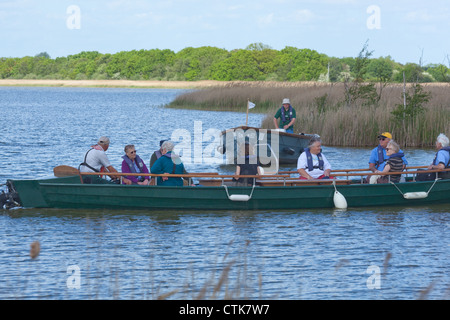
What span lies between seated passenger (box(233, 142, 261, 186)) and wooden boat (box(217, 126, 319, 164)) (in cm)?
730

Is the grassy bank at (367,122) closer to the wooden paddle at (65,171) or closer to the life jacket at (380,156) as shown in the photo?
the life jacket at (380,156)

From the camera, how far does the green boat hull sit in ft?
46.2

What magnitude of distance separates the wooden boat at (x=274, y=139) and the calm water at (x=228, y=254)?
Result: 7523mm

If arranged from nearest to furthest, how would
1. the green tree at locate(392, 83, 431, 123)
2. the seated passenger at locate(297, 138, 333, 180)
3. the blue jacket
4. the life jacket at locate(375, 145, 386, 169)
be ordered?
the blue jacket → the seated passenger at locate(297, 138, 333, 180) → the life jacket at locate(375, 145, 386, 169) → the green tree at locate(392, 83, 431, 123)

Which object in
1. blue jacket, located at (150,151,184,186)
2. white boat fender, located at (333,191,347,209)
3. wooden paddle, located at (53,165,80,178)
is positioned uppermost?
blue jacket, located at (150,151,184,186)

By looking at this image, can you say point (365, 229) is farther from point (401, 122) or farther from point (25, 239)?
point (401, 122)

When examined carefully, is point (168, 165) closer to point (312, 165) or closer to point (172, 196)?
point (172, 196)

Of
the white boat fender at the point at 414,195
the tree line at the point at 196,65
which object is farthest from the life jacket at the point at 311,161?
the tree line at the point at 196,65

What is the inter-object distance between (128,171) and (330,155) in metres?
11.4

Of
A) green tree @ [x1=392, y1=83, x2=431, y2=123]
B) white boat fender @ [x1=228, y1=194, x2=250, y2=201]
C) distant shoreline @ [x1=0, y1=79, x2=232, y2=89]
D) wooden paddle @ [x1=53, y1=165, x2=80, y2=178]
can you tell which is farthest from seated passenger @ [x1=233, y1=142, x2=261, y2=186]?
distant shoreline @ [x1=0, y1=79, x2=232, y2=89]

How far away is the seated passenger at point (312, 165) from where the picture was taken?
46.9 ft

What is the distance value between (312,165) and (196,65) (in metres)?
120

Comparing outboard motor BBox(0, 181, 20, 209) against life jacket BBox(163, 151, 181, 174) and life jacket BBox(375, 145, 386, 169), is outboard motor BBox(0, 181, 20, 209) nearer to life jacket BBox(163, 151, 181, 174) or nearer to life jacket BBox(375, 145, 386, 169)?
life jacket BBox(163, 151, 181, 174)
